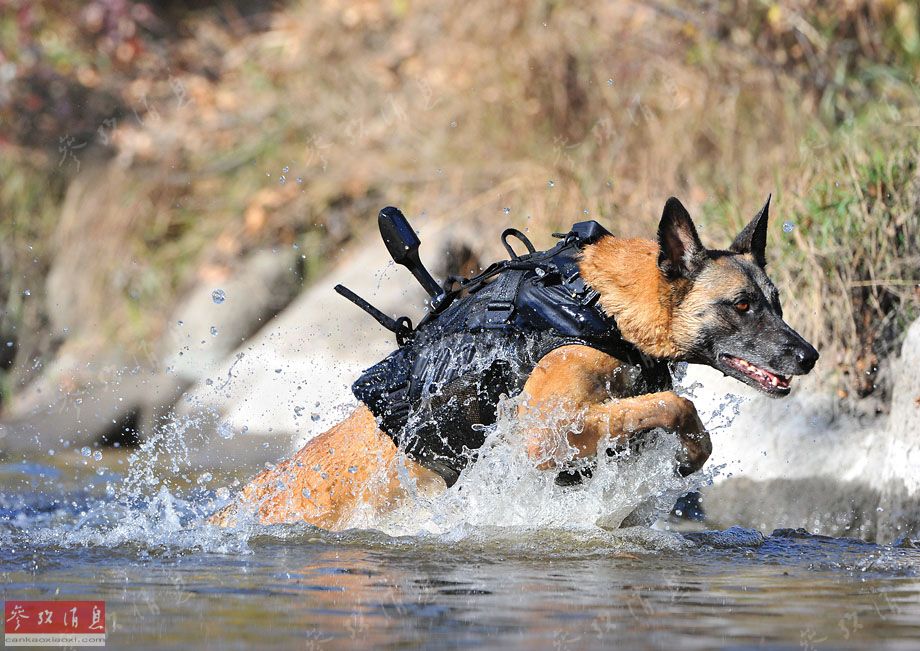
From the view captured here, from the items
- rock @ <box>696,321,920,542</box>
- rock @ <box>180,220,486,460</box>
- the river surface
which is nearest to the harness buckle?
the river surface

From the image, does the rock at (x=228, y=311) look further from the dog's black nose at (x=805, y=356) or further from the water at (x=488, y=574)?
the dog's black nose at (x=805, y=356)

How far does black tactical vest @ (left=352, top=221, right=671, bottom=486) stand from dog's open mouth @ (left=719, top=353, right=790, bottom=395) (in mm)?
303

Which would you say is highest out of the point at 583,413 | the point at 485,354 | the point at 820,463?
the point at 485,354

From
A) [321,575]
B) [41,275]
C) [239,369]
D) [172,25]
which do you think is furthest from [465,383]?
[172,25]

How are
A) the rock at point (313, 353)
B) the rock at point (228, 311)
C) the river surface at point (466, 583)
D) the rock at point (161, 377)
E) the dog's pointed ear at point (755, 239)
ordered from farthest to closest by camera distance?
the rock at point (228, 311) → the rock at point (161, 377) → the rock at point (313, 353) → the dog's pointed ear at point (755, 239) → the river surface at point (466, 583)

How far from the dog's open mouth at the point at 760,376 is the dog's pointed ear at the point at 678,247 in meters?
0.38

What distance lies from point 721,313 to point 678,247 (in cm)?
31

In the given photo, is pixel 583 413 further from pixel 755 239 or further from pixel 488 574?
pixel 755 239

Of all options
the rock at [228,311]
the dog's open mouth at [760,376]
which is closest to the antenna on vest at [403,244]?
the dog's open mouth at [760,376]

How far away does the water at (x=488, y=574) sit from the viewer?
3.45 meters

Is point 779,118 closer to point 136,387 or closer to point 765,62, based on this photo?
point 765,62

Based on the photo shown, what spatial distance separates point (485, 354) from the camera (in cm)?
486

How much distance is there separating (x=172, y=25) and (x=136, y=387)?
645 centimetres

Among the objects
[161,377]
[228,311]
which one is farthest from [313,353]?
[228,311]
